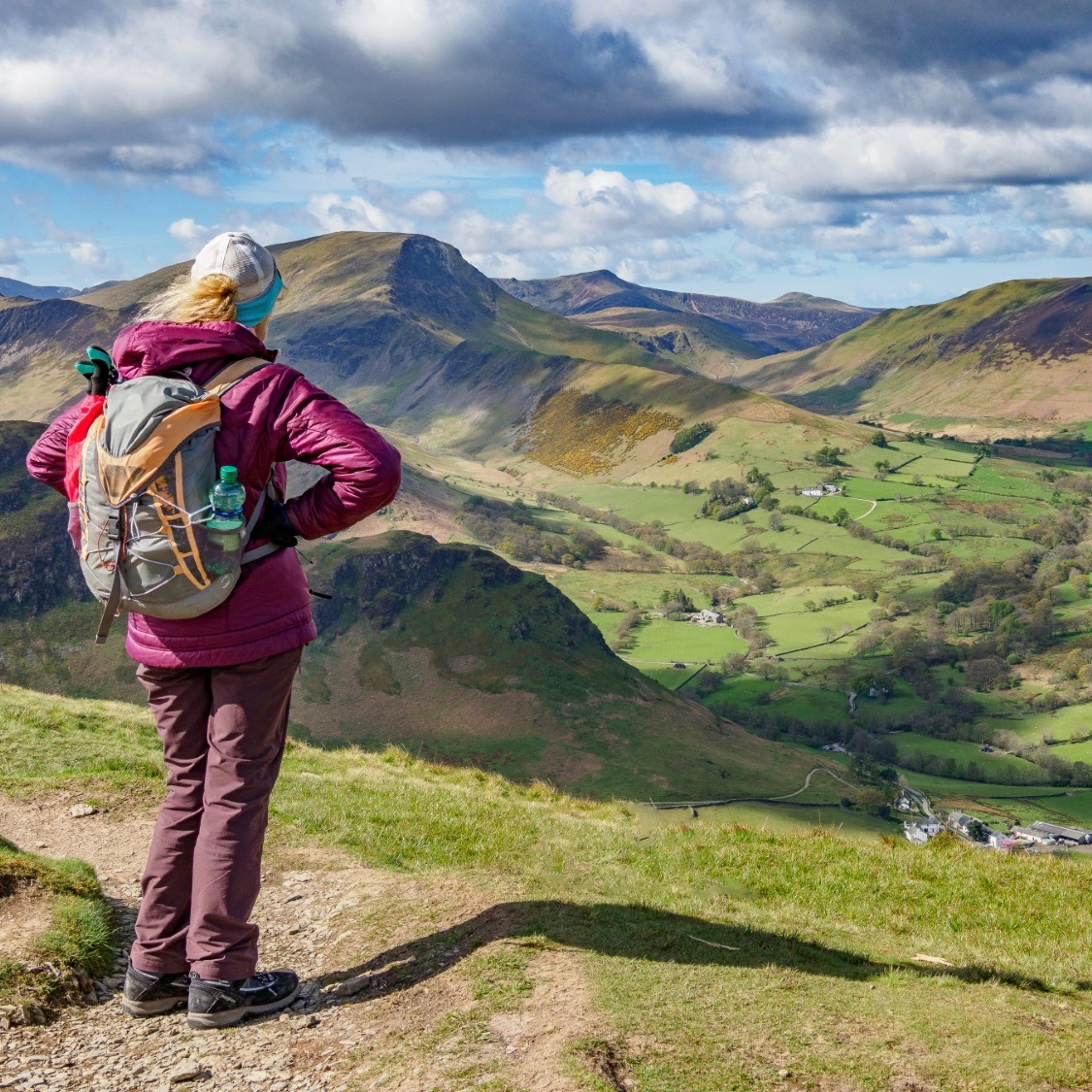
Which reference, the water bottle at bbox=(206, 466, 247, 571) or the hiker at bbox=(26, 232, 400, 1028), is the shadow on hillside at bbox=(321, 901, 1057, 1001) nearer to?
the hiker at bbox=(26, 232, 400, 1028)

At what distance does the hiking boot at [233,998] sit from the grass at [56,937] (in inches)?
37.6

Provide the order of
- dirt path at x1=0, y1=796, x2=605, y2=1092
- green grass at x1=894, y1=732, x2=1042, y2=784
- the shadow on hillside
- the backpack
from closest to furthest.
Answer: dirt path at x1=0, y1=796, x2=605, y2=1092
the backpack
the shadow on hillside
green grass at x1=894, y1=732, x2=1042, y2=784

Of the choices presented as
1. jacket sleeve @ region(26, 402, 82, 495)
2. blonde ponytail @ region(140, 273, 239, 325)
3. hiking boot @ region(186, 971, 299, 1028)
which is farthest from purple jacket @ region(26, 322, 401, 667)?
hiking boot @ region(186, 971, 299, 1028)

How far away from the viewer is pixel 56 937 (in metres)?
7.35

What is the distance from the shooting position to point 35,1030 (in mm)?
6457

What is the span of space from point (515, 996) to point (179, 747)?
275 centimetres

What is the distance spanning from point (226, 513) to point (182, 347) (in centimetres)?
119

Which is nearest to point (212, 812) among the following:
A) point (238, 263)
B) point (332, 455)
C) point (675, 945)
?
point (332, 455)

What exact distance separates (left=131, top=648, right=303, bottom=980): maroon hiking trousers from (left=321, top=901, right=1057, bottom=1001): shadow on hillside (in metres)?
1.06

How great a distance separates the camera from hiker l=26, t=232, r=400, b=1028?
259 inches

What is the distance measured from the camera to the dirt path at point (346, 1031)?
234 inches

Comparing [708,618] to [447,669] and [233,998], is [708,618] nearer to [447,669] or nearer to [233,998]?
[447,669]

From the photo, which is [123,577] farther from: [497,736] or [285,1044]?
[497,736]

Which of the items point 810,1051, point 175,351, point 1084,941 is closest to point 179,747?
point 175,351
